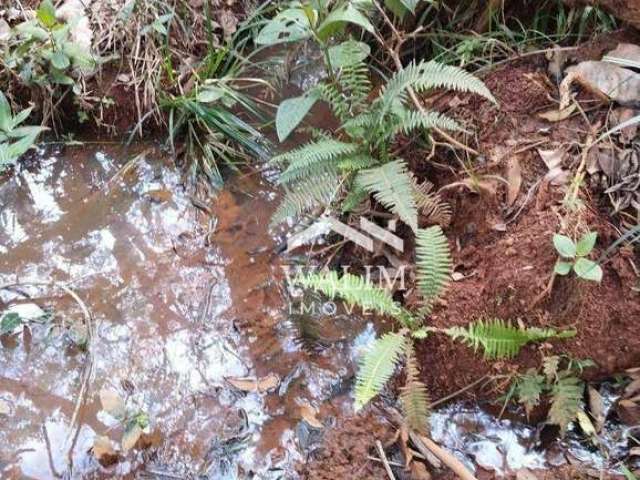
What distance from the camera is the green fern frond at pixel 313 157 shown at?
279cm

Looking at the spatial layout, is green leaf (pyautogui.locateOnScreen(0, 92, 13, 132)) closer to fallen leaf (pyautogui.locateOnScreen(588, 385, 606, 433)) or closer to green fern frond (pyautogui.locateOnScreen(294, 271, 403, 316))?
green fern frond (pyautogui.locateOnScreen(294, 271, 403, 316))

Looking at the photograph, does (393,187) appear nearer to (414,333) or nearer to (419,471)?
(414,333)

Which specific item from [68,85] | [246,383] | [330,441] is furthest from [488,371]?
[68,85]

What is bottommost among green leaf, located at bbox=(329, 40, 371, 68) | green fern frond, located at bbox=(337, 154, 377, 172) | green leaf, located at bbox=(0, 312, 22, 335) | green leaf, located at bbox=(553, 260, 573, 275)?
green leaf, located at bbox=(0, 312, 22, 335)

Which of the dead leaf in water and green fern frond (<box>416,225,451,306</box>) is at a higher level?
green fern frond (<box>416,225,451,306</box>)

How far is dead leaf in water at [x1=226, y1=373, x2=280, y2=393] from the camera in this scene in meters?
2.62

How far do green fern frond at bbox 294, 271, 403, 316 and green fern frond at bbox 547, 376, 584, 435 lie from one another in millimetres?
635

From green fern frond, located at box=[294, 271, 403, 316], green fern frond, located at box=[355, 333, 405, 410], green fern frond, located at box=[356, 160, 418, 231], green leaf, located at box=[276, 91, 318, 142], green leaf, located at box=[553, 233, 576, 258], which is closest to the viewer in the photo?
green fern frond, located at box=[355, 333, 405, 410]

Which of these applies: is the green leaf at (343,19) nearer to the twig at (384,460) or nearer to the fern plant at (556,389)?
→ the fern plant at (556,389)

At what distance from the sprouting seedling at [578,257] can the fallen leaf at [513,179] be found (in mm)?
330

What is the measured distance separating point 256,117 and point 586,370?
2126 millimetres

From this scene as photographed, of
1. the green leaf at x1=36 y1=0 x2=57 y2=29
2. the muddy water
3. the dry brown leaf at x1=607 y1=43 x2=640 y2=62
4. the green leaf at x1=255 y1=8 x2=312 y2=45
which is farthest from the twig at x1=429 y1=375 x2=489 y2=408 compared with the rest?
the green leaf at x1=36 y1=0 x2=57 y2=29

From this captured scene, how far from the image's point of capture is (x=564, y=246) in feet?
7.58

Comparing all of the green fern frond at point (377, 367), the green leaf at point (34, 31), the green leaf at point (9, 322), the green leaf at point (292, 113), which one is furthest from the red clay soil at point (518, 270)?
the green leaf at point (34, 31)
